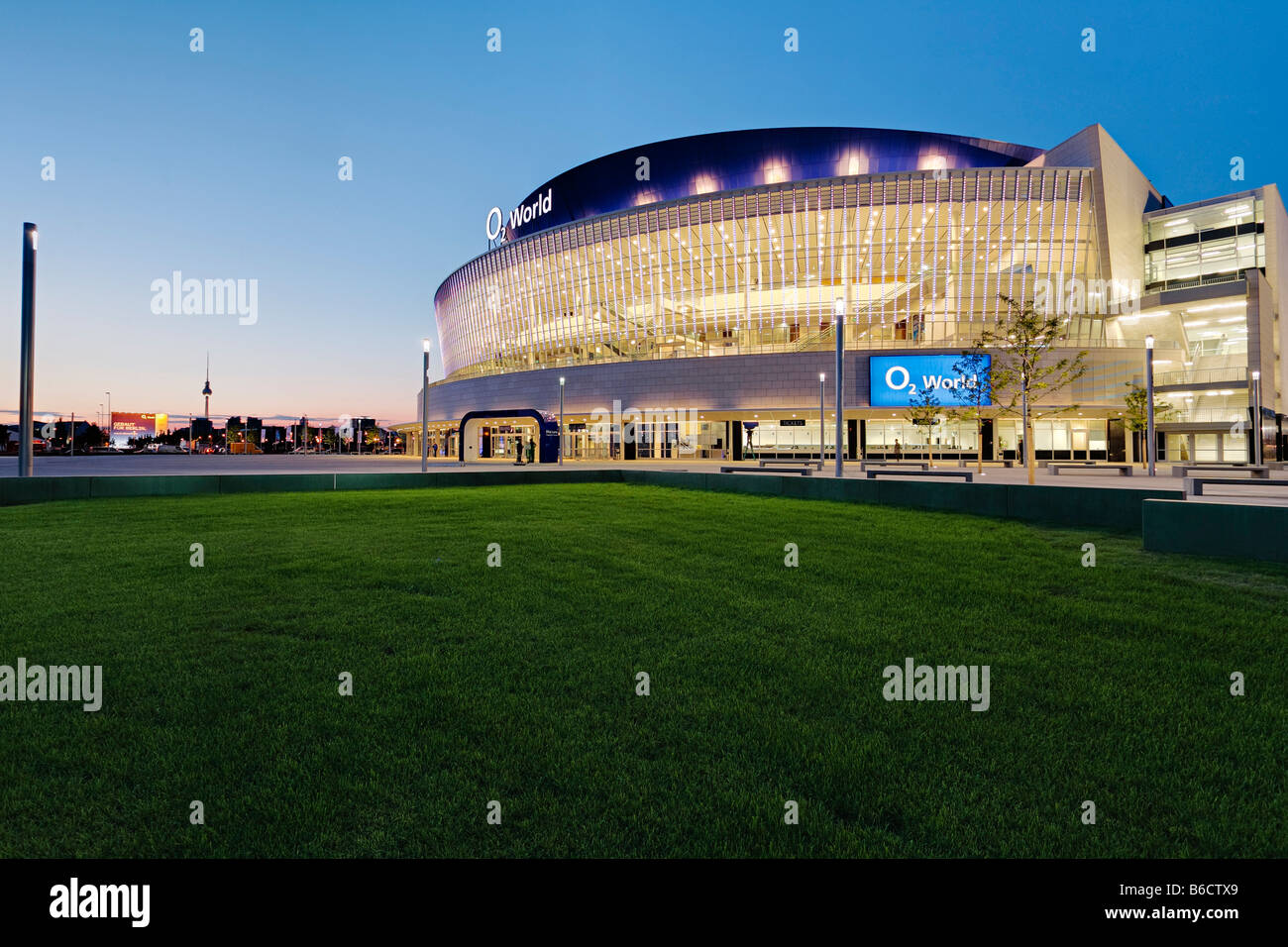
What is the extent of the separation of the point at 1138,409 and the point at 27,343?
57320 mm

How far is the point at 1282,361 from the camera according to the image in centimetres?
5488

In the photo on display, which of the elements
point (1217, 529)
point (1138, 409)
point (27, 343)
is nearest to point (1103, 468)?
point (1138, 409)

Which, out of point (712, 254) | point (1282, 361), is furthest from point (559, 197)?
point (1282, 361)

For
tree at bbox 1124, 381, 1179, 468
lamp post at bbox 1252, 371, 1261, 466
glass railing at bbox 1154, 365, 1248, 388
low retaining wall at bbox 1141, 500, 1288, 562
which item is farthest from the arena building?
low retaining wall at bbox 1141, 500, 1288, 562

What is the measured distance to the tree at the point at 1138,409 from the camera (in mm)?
44656

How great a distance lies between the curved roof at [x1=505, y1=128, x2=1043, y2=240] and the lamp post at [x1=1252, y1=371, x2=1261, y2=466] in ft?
94.5

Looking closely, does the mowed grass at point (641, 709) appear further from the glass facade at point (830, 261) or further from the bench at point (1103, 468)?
the glass facade at point (830, 261)

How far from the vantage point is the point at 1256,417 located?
42.0m

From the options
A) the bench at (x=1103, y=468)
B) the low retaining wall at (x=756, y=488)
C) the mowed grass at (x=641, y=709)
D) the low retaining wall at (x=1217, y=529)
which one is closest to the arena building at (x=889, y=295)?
the bench at (x=1103, y=468)

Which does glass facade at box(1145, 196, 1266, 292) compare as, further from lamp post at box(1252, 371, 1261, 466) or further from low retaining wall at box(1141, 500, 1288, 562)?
low retaining wall at box(1141, 500, 1288, 562)

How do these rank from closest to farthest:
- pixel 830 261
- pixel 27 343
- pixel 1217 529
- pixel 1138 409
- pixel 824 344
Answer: pixel 1217 529
pixel 27 343
pixel 1138 409
pixel 830 261
pixel 824 344

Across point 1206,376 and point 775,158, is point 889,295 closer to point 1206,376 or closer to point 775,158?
point 775,158

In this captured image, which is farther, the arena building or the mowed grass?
the arena building

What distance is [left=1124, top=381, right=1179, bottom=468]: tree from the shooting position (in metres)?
44.7
